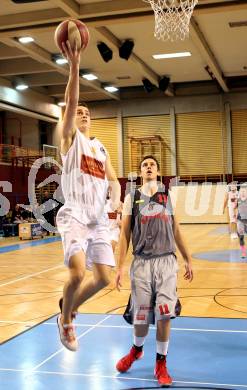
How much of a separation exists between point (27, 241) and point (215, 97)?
12768 millimetres

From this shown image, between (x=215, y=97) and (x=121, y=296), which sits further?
(x=215, y=97)

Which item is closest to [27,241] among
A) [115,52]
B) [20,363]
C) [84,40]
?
[115,52]

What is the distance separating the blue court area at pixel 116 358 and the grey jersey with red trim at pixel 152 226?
1.14 meters

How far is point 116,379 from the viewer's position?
473 cm

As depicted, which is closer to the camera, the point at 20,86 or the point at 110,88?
the point at 20,86

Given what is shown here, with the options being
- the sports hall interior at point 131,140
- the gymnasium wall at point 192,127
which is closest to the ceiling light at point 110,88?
the sports hall interior at point 131,140

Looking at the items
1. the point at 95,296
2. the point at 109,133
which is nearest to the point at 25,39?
the point at 95,296

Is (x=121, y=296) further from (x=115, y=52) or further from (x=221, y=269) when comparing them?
(x=115, y=52)

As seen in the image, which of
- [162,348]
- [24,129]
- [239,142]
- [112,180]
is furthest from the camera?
[24,129]

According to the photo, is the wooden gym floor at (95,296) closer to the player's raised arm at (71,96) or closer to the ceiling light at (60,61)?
the player's raised arm at (71,96)

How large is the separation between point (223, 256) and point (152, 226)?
870 centimetres

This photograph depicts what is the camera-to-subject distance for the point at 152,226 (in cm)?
484

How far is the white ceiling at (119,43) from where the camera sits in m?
14.2

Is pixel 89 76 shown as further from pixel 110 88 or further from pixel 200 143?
pixel 200 143
